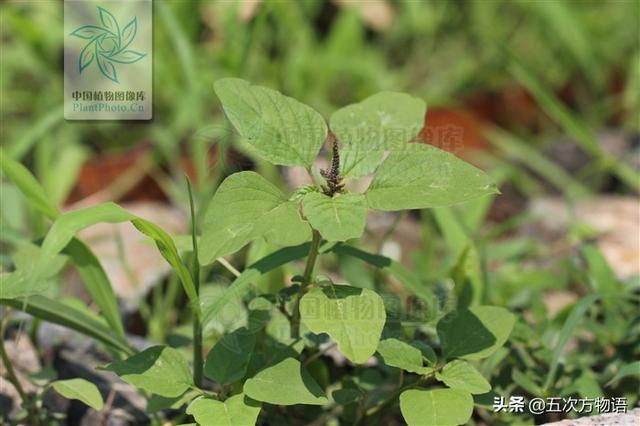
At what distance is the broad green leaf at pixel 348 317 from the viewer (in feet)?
3.73

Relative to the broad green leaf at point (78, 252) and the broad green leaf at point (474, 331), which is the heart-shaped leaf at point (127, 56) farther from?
the broad green leaf at point (474, 331)

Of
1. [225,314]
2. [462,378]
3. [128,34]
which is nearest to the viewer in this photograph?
[462,378]

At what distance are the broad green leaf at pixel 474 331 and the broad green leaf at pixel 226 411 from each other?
0.29 meters

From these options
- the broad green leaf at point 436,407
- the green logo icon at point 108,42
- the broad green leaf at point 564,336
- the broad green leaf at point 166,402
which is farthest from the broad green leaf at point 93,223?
the green logo icon at point 108,42

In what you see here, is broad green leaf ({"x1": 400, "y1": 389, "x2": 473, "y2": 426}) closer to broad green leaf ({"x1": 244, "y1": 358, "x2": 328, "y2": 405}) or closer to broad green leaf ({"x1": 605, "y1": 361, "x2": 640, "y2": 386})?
broad green leaf ({"x1": 244, "y1": 358, "x2": 328, "y2": 405})

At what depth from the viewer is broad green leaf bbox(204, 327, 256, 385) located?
126cm

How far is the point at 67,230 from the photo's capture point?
1260 mm

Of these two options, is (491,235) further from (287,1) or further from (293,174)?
(287,1)

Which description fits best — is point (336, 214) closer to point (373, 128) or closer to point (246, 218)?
point (246, 218)

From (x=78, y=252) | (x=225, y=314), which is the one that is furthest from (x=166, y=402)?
(x=78, y=252)

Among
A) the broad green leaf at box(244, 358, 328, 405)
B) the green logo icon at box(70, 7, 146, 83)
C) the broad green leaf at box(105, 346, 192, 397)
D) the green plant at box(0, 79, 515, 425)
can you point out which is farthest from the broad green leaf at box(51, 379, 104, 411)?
the green logo icon at box(70, 7, 146, 83)

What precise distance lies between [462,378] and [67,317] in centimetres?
60

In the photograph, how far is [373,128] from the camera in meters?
1.37

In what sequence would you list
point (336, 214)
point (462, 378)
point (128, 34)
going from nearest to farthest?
point (336, 214) < point (462, 378) < point (128, 34)
